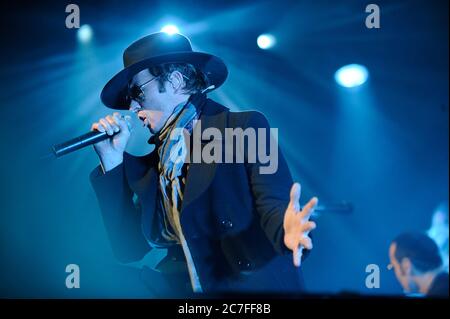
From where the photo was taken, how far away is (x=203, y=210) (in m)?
1.92

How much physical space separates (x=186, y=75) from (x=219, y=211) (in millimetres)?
511

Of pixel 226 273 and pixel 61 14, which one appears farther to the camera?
pixel 61 14

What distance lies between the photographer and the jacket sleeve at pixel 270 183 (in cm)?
169

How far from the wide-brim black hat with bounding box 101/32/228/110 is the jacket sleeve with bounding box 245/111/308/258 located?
239 millimetres

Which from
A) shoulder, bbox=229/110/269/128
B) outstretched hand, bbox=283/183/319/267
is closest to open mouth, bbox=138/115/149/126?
shoulder, bbox=229/110/269/128

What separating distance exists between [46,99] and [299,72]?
98 cm

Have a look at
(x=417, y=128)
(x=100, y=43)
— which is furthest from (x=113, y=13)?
(x=417, y=128)

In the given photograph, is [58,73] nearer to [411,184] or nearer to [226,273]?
[226,273]

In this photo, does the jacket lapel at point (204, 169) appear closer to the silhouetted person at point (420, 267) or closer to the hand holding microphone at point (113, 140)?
the hand holding microphone at point (113, 140)

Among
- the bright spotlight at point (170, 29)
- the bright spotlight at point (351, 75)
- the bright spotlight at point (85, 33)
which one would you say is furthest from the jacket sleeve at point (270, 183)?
the bright spotlight at point (85, 33)

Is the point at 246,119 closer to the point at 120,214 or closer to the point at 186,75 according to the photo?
the point at 186,75

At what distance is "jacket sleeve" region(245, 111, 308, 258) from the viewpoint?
1693mm

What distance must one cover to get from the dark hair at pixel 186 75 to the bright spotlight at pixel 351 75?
51 centimetres

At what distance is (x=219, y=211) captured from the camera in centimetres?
191
